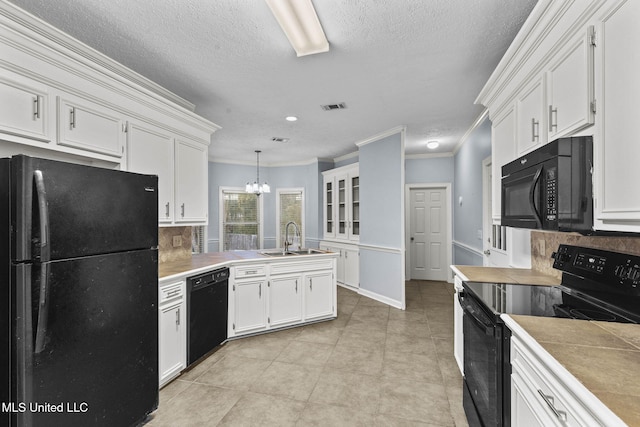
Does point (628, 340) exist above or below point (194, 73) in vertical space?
below

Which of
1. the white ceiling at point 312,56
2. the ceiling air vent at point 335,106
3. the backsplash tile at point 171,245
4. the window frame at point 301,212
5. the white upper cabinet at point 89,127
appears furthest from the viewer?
the window frame at point 301,212

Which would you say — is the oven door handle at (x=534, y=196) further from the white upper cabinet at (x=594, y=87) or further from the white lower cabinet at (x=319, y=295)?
the white lower cabinet at (x=319, y=295)

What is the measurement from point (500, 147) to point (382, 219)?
2.56 m

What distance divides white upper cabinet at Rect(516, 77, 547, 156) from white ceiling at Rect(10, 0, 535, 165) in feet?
1.64

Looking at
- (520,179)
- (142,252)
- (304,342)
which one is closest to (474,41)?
(520,179)

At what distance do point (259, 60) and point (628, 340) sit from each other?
8.81 feet

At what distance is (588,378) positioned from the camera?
0.85 metres

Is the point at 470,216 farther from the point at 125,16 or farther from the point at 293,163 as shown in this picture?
the point at 125,16

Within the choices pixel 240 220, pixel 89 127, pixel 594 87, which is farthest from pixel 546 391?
pixel 240 220

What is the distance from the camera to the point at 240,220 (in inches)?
279

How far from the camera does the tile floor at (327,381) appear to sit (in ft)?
6.91

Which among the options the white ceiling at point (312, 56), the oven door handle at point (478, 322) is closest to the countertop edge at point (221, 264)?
the white ceiling at point (312, 56)

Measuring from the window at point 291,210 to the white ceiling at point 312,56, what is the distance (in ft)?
10.5

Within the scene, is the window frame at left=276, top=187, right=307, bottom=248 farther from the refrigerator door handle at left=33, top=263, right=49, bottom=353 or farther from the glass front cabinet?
the refrigerator door handle at left=33, top=263, right=49, bottom=353
